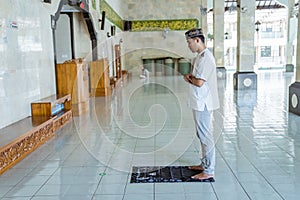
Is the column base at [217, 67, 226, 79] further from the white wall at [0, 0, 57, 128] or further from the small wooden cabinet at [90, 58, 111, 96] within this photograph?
the white wall at [0, 0, 57, 128]

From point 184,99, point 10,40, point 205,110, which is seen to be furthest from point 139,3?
point 205,110

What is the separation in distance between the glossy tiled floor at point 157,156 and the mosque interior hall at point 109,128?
0.04 feet

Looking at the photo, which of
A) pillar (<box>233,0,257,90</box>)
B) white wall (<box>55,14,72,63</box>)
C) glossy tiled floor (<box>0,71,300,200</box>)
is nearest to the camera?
glossy tiled floor (<box>0,71,300,200</box>)

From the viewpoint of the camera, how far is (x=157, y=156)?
173 inches

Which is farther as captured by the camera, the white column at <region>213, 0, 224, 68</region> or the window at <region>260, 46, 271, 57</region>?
the window at <region>260, 46, 271, 57</region>

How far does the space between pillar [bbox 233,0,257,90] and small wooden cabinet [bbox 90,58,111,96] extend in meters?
4.36

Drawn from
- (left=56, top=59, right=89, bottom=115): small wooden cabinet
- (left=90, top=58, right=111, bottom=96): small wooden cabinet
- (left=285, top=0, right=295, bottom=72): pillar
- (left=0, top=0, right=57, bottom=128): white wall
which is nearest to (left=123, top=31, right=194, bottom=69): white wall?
(left=285, top=0, right=295, bottom=72): pillar

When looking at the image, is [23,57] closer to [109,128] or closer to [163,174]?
[109,128]

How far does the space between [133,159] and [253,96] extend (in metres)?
6.40

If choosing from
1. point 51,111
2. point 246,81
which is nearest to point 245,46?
point 246,81

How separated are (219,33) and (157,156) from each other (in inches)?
502

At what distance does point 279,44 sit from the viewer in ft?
91.1

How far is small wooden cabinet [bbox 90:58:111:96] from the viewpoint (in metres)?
10.1

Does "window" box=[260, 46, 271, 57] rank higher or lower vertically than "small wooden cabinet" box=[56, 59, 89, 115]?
higher
